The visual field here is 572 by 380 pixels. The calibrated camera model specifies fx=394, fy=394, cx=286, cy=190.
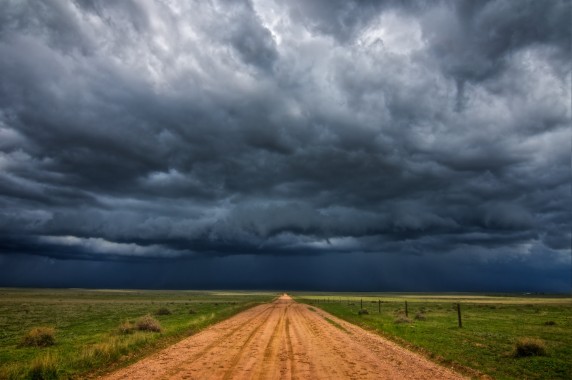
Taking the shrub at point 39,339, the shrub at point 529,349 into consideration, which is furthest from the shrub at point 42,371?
the shrub at point 529,349

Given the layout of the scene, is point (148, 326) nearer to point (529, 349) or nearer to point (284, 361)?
point (284, 361)

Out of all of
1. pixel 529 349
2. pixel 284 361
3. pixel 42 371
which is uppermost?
pixel 529 349

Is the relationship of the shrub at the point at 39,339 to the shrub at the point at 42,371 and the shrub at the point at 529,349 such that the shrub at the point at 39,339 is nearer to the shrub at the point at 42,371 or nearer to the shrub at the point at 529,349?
the shrub at the point at 42,371

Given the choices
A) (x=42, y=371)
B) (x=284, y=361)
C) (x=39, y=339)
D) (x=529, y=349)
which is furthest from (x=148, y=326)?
(x=529, y=349)

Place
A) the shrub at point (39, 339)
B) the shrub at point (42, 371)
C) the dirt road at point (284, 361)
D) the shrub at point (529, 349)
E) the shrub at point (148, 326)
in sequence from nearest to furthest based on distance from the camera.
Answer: the dirt road at point (284, 361), the shrub at point (42, 371), the shrub at point (529, 349), the shrub at point (39, 339), the shrub at point (148, 326)

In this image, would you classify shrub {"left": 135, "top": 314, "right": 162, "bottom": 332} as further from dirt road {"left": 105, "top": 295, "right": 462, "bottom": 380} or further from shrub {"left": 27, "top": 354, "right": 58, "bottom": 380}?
shrub {"left": 27, "top": 354, "right": 58, "bottom": 380}

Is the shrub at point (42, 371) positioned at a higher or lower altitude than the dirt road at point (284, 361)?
lower

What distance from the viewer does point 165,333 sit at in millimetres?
26578

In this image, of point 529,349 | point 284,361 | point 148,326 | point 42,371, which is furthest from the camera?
point 148,326

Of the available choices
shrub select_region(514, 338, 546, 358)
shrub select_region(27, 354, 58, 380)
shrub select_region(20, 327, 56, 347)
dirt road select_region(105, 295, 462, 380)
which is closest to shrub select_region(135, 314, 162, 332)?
shrub select_region(20, 327, 56, 347)

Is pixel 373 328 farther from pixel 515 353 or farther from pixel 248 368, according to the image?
pixel 248 368

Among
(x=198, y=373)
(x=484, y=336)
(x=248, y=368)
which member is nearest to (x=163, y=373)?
(x=198, y=373)

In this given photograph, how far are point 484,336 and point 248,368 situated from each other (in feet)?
61.8

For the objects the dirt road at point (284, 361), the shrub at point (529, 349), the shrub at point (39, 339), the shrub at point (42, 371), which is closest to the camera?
the dirt road at point (284, 361)
